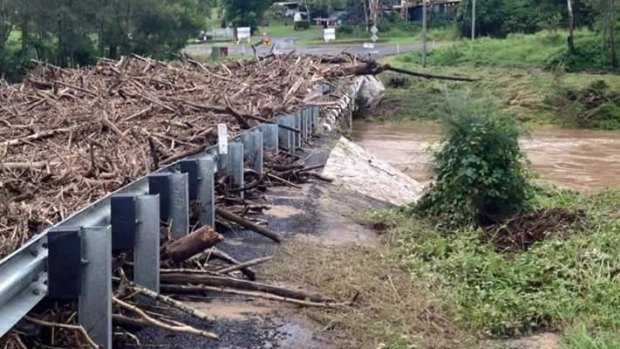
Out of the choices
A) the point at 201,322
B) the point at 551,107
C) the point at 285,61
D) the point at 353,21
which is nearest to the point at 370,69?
the point at 285,61

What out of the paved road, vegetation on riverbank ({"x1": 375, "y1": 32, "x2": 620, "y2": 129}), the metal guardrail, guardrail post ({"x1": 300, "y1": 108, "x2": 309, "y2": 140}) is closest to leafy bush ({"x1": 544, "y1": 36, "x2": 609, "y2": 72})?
vegetation on riverbank ({"x1": 375, "y1": 32, "x2": 620, "y2": 129})

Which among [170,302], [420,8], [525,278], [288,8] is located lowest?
[525,278]

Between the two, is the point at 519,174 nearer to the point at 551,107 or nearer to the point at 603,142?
the point at 603,142

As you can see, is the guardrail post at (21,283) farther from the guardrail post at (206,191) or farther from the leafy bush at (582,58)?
the leafy bush at (582,58)

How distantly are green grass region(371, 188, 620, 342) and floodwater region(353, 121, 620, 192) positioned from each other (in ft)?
31.5

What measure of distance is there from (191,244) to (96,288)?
1584mm

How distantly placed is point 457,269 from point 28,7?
37.1 m

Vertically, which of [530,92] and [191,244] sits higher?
[191,244]

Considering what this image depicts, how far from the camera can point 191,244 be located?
6473 mm

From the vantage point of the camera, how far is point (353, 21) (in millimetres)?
73438

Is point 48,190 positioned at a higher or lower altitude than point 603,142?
higher

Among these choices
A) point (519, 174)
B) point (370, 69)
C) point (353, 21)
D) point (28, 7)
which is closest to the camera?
point (519, 174)

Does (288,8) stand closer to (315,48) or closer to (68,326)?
(315,48)

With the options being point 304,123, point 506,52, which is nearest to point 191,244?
point 304,123
